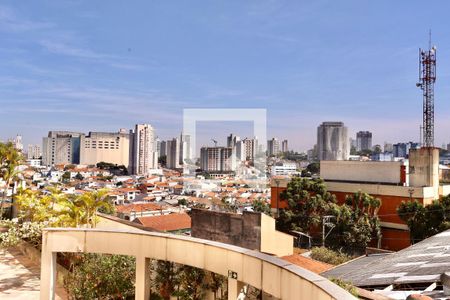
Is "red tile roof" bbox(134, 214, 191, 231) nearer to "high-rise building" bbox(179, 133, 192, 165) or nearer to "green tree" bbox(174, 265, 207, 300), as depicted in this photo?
"high-rise building" bbox(179, 133, 192, 165)

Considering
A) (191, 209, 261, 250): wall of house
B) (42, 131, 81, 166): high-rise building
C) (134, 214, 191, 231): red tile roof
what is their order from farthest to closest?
(42, 131, 81, 166): high-rise building < (134, 214, 191, 231): red tile roof < (191, 209, 261, 250): wall of house

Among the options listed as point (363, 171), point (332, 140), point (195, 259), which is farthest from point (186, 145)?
point (332, 140)

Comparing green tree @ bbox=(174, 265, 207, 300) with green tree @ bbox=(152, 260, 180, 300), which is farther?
green tree @ bbox=(152, 260, 180, 300)

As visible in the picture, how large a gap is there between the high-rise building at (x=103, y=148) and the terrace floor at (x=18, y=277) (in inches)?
4263

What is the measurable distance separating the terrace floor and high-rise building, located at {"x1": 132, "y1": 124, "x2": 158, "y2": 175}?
8420 centimetres

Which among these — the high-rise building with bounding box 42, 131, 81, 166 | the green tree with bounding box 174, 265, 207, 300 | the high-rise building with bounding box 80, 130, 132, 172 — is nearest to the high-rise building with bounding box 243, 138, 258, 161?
the green tree with bounding box 174, 265, 207, 300

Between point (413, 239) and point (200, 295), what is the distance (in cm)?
1797

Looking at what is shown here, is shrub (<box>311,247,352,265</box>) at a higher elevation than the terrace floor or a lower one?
lower

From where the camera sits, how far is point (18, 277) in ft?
26.6

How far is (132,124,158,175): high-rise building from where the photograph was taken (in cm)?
9319

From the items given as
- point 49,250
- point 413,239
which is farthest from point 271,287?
point 413,239

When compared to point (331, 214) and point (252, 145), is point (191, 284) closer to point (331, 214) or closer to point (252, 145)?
point (331, 214)

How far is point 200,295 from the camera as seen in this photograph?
5855 mm

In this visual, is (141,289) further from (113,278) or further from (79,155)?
(79,155)
